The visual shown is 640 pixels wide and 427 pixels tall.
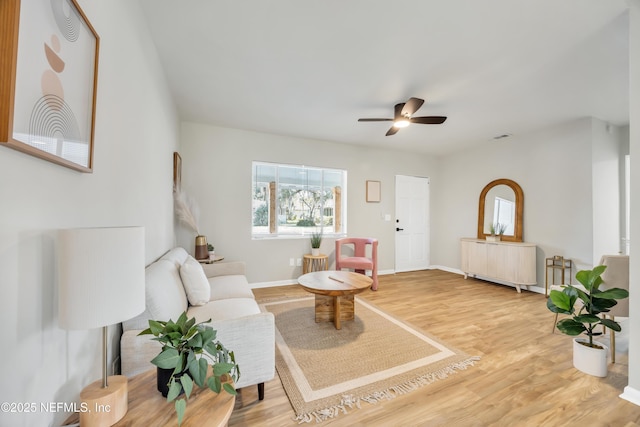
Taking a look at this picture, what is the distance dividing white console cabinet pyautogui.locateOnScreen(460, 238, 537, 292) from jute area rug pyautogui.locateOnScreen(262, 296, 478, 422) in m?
2.55

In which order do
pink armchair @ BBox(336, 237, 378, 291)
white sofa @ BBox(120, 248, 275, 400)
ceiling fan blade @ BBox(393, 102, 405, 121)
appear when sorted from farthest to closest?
pink armchair @ BBox(336, 237, 378, 291), ceiling fan blade @ BBox(393, 102, 405, 121), white sofa @ BBox(120, 248, 275, 400)

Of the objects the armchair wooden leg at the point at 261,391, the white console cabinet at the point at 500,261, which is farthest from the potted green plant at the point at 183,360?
the white console cabinet at the point at 500,261

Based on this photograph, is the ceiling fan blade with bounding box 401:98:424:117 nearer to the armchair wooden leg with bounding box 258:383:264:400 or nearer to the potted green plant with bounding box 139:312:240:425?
the potted green plant with bounding box 139:312:240:425

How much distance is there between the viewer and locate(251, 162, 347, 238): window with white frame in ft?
14.2

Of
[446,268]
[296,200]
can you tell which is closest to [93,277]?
[296,200]

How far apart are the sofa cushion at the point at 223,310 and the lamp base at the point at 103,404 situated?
937 mm

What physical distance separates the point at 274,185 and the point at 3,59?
3750 millimetres

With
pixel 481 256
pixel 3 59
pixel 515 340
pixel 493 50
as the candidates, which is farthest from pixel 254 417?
pixel 481 256

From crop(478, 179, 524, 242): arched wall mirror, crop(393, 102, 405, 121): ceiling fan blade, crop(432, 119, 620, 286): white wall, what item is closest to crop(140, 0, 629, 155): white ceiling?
crop(393, 102, 405, 121): ceiling fan blade

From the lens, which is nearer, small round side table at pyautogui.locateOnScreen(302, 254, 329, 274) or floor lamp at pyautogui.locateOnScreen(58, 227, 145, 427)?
floor lamp at pyautogui.locateOnScreen(58, 227, 145, 427)

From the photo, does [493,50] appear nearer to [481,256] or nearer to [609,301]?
[609,301]

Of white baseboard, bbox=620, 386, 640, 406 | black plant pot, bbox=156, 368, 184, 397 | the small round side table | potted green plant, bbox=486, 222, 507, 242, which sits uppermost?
potted green plant, bbox=486, 222, 507, 242

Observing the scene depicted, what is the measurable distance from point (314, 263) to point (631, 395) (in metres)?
3.35

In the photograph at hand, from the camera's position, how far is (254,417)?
5.00ft
